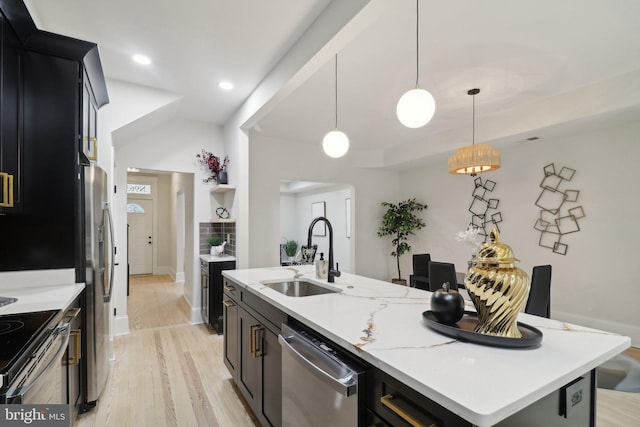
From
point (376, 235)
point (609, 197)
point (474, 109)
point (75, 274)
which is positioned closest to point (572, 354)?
point (75, 274)

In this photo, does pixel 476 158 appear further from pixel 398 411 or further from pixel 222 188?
pixel 222 188

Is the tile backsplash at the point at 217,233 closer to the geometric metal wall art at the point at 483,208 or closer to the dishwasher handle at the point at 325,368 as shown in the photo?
the dishwasher handle at the point at 325,368

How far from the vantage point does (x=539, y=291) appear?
8.22 feet

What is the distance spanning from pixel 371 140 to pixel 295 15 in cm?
311

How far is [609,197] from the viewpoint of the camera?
3594 mm

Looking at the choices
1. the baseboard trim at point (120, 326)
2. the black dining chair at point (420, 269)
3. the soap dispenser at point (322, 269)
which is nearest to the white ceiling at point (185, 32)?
the soap dispenser at point (322, 269)

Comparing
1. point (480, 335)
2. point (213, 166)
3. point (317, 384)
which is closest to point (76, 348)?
point (317, 384)

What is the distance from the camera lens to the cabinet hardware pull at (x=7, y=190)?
67.5 inches

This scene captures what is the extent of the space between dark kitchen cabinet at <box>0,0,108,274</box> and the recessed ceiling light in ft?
2.04

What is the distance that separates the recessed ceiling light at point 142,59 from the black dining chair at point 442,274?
342 cm

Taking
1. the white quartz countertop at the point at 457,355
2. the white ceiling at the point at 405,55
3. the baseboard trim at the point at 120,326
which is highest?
the white ceiling at the point at 405,55

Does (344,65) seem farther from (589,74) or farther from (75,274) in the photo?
(75,274)

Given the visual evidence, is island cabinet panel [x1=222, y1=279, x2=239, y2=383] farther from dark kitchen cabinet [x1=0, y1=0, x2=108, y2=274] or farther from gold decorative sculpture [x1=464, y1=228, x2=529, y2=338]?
gold decorative sculpture [x1=464, y1=228, x2=529, y2=338]

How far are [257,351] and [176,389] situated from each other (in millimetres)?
1157
